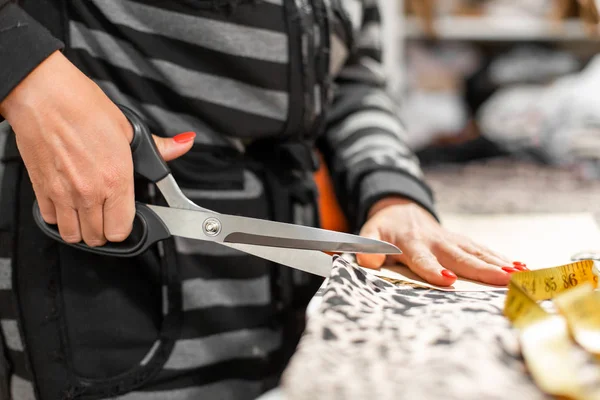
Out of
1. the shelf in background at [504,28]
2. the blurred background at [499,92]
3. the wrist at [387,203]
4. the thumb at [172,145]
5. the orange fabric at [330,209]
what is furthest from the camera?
the shelf in background at [504,28]

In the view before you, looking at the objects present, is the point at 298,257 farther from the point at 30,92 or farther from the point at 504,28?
the point at 504,28

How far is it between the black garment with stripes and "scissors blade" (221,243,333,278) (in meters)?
0.13

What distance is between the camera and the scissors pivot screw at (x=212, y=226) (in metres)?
0.49

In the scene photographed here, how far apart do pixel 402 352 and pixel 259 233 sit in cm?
19

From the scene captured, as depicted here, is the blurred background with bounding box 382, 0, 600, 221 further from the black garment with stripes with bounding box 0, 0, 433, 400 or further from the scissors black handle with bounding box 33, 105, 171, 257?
the scissors black handle with bounding box 33, 105, 171, 257

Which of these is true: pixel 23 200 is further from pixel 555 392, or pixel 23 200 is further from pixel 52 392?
pixel 555 392

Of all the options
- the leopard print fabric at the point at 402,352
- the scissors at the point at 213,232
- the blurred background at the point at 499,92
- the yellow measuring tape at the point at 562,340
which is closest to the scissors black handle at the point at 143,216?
the scissors at the point at 213,232

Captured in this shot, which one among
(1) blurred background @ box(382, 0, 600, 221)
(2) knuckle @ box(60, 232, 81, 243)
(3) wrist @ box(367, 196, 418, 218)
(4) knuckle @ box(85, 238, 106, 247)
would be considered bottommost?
(4) knuckle @ box(85, 238, 106, 247)

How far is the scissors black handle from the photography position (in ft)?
1.59

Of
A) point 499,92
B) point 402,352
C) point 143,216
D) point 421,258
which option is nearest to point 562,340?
point 402,352

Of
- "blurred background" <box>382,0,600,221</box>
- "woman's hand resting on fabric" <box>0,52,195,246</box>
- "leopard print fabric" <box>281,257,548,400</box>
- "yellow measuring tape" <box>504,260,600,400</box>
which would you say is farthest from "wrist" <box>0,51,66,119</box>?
"blurred background" <box>382,0,600,221</box>

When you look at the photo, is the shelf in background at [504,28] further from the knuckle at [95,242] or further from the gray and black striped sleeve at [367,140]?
the knuckle at [95,242]

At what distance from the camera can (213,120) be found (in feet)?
1.96

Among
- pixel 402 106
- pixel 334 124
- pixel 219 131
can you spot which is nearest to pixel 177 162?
pixel 219 131
